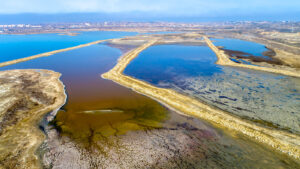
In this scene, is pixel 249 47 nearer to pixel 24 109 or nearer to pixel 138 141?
pixel 138 141

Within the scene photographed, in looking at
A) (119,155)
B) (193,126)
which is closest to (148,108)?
(193,126)

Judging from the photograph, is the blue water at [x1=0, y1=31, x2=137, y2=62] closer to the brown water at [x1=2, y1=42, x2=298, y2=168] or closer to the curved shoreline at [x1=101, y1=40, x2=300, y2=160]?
the curved shoreline at [x1=101, y1=40, x2=300, y2=160]

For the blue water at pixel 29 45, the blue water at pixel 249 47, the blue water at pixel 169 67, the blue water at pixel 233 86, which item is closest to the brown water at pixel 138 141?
the blue water at pixel 233 86

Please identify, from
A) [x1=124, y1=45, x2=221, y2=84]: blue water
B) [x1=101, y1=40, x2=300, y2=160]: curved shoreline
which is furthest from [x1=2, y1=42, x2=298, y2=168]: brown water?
[x1=124, y1=45, x2=221, y2=84]: blue water

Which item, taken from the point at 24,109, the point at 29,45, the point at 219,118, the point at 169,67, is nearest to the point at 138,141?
the point at 219,118

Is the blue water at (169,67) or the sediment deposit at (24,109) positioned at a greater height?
the blue water at (169,67)

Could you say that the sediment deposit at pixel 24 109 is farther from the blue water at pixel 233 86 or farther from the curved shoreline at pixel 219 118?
the blue water at pixel 233 86
